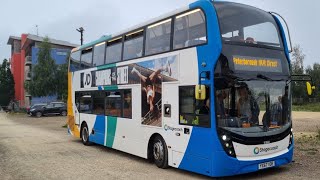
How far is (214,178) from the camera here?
29.8 ft

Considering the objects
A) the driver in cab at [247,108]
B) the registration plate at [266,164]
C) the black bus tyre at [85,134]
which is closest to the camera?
the driver in cab at [247,108]

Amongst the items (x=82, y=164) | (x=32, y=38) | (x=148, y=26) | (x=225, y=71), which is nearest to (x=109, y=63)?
(x=148, y=26)

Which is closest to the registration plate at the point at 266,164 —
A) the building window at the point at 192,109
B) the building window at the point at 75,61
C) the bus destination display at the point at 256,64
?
the building window at the point at 192,109

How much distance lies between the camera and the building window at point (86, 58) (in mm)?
15300

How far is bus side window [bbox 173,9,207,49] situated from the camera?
29.6 ft

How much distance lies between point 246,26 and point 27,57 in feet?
229

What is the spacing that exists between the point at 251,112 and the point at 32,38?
66919 mm

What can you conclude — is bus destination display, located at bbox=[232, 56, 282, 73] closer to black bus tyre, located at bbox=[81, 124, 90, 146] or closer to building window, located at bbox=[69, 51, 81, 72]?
black bus tyre, located at bbox=[81, 124, 90, 146]

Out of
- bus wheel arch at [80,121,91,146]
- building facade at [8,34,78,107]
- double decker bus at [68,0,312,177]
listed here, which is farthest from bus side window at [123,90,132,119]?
building facade at [8,34,78,107]

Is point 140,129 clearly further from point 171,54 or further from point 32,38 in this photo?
point 32,38

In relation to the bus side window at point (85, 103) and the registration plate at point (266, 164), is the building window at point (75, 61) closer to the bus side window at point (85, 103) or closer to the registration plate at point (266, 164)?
the bus side window at point (85, 103)

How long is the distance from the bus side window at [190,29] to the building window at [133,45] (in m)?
1.89

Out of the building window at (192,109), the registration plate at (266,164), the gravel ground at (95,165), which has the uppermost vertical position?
the building window at (192,109)

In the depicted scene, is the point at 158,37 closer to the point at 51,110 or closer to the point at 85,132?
the point at 85,132
